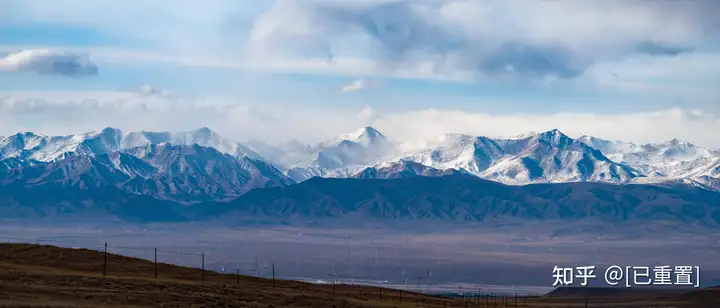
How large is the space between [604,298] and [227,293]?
12460 cm

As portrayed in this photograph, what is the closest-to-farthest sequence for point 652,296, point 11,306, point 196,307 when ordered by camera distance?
point 11,306, point 196,307, point 652,296

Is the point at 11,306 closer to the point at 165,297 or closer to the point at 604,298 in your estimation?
the point at 165,297

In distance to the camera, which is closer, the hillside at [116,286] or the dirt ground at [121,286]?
the hillside at [116,286]

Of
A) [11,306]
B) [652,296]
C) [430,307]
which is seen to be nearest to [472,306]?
[430,307]

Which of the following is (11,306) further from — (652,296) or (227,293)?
(652,296)

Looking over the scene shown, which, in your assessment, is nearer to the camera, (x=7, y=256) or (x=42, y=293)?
(x=42, y=293)

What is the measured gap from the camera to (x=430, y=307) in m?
112

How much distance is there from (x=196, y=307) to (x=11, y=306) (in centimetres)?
1770

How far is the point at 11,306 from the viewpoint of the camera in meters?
62.7

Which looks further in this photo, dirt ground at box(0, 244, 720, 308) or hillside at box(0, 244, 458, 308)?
dirt ground at box(0, 244, 720, 308)

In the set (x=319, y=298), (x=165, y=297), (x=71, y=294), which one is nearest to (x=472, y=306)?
(x=319, y=298)

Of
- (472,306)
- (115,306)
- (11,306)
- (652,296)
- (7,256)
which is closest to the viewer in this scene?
(11,306)

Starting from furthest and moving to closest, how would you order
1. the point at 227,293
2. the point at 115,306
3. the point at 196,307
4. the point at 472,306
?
the point at 472,306 → the point at 227,293 → the point at 196,307 → the point at 115,306

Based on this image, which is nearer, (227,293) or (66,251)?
(227,293)
